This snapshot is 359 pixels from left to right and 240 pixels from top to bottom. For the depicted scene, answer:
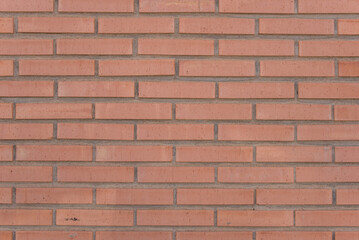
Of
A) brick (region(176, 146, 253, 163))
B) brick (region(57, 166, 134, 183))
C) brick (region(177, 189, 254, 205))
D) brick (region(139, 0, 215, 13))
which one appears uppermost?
brick (region(139, 0, 215, 13))

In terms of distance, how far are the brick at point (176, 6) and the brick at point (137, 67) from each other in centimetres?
27

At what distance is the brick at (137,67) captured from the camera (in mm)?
2318

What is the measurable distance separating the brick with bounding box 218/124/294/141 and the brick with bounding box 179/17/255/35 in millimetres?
509

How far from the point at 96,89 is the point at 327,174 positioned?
1.32m

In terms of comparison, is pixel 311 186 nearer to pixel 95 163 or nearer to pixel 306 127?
pixel 306 127

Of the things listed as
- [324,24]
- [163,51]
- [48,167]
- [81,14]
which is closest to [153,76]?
[163,51]

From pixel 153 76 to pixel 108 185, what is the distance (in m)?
0.63

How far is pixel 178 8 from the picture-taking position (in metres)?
2.33

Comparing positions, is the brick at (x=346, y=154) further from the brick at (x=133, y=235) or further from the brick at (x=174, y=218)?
the brick at (x=133, y=235)

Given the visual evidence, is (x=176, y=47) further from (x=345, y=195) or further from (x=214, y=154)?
(x=345, y=195)

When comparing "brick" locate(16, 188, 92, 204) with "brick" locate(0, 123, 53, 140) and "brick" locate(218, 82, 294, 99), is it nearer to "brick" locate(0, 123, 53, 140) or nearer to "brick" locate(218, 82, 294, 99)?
"brick" locate(0, 123, 53, 140)

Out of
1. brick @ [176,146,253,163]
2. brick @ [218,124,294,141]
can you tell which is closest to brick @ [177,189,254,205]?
brick @ [176,146,253,163]

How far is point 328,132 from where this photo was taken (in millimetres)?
2320

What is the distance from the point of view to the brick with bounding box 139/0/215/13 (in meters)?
2.32
